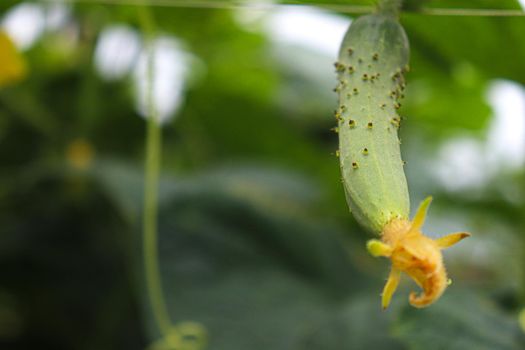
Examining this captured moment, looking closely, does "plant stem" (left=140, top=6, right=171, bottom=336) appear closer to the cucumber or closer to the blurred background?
the blurred background

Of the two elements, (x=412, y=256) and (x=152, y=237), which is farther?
(x=152, y=237)

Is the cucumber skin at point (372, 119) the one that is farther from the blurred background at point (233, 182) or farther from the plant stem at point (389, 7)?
the blurred background at point (233, 182)

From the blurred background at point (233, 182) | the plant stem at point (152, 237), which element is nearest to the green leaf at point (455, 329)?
the blurred background at point (233, 182)

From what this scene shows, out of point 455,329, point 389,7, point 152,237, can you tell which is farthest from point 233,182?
point 389,7

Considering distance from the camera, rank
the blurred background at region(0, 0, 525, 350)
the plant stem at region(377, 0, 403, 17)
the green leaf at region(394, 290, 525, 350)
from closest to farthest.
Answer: the plant stem at region(377, 0, 403, 17) < the green leaf at region(394, 290, 525, 350) < the blurred background at region(0, 0, 525, 350)

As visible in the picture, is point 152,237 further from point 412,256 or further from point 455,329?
point 412,256

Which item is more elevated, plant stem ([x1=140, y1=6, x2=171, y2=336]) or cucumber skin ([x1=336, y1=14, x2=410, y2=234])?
plant stem ([x1=140, y1=6, x2=171, y2=336])

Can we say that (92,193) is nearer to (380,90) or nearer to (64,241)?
(64,241)

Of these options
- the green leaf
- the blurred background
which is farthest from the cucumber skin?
the green leaf
